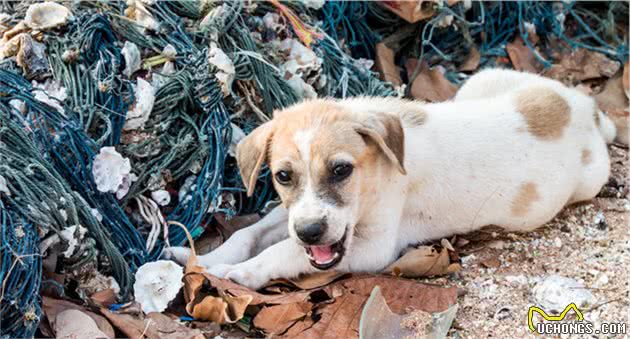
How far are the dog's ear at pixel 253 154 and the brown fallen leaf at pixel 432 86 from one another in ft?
6.77

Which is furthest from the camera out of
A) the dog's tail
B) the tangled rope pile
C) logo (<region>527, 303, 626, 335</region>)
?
the dog's tail

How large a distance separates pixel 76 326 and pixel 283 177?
1204 mm

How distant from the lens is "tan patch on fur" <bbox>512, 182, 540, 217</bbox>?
14.2 feet

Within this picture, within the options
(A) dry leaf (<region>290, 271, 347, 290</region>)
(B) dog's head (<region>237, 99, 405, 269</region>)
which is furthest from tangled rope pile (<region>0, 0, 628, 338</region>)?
(A) dry leaf (<region>290, 271, 347, 290</region>)

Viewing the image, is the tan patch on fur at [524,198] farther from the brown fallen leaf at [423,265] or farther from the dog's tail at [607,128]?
the dog's tail at [607,128]

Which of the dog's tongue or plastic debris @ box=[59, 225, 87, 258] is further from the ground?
plastic debris @ box=[59, 225, 87, 258]

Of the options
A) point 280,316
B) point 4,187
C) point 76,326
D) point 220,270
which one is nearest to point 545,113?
point 280,316

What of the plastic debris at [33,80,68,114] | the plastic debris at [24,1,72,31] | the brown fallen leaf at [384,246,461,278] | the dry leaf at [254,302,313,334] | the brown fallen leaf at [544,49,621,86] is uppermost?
the plastic debris at [24,1,72,31]

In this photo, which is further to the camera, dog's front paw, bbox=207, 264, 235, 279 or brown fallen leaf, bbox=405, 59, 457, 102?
brown fallen leaf, bbox=405, 59, 457, 102

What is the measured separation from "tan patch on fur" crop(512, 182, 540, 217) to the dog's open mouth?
1.14 metres

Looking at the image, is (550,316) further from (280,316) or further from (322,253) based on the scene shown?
(280,316)

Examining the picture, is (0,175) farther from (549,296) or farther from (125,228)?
(549,296)

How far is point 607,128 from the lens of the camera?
5.18m

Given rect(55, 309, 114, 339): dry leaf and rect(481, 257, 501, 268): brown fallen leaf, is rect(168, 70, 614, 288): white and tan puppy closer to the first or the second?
rect(481, 257, 501, 268): brown fallen leaf
